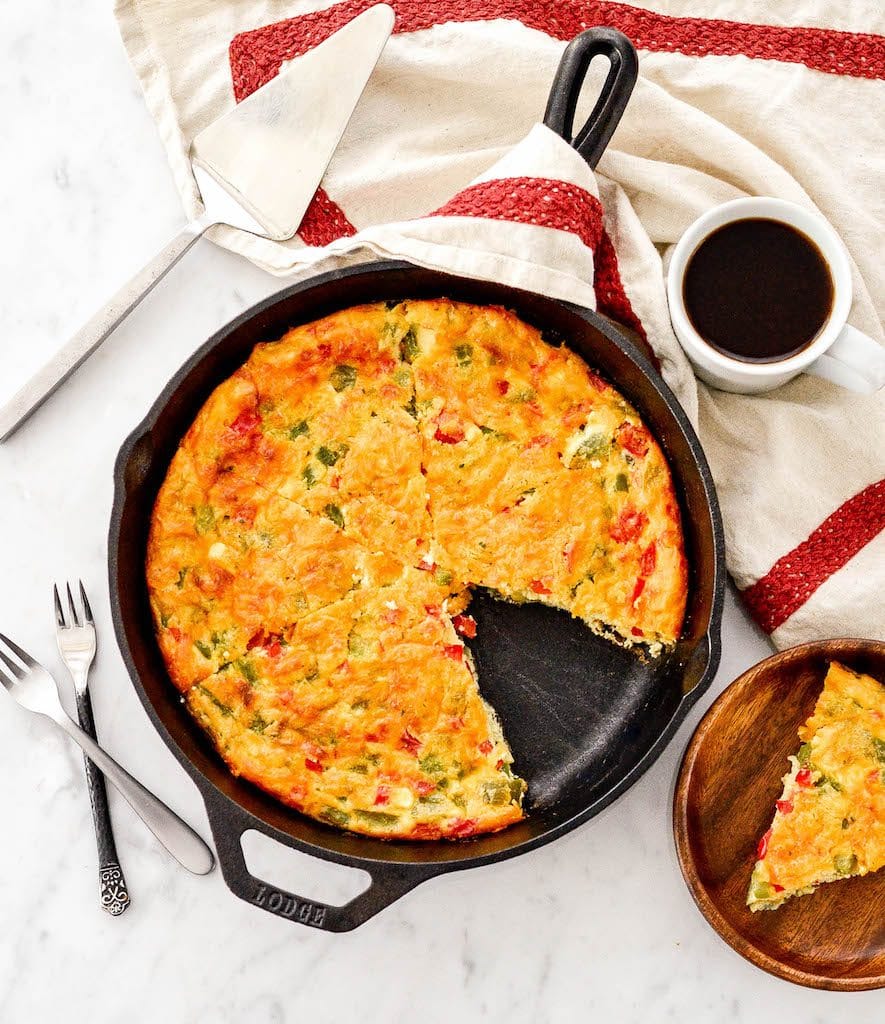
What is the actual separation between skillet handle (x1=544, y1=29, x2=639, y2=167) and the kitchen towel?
28 centimetres

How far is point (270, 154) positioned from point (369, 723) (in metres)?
2.12

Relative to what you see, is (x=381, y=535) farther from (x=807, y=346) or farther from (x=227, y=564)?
(x=807, y=346)

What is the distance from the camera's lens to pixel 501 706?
4.05 metres

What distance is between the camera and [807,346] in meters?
3.72

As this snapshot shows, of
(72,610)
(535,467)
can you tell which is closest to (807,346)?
(535,467)

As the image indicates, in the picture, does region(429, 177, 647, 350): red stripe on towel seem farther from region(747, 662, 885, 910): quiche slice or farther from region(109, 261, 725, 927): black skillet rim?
Result: region(747, 662, 885, 910): quiche slice

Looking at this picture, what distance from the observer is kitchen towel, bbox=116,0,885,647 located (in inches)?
155

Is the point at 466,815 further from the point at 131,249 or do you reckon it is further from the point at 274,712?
the point at 131,249

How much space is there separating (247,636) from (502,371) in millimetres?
1319

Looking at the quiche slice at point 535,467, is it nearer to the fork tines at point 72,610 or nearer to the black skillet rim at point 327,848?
the black skillet rim at point 327,848

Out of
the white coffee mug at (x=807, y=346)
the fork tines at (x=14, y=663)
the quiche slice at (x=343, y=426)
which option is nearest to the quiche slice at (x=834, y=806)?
the white coffee mug at (x=807, y=346)

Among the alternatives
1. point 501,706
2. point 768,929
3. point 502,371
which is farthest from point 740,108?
point 768,929

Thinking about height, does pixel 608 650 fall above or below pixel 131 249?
below

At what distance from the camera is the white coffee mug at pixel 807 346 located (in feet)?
11.8
